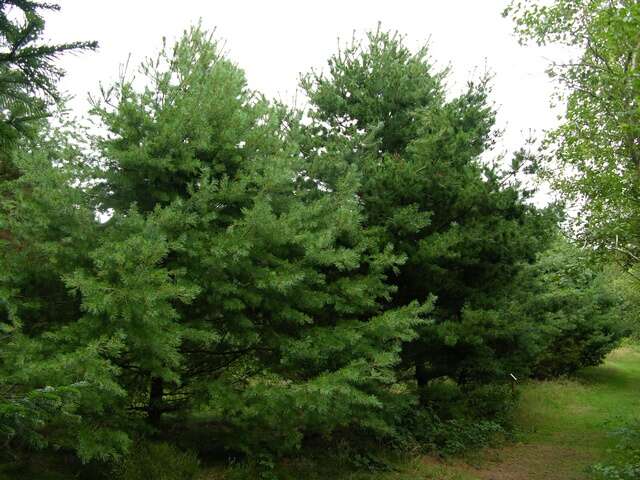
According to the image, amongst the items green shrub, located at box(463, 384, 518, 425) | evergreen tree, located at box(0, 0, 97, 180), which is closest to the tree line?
evergreen tree, located at box(0, 0, 97, 180)

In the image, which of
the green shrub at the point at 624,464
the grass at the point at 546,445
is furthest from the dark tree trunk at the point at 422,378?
the green shrub at the point at 624,464

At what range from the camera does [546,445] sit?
13.7 metres

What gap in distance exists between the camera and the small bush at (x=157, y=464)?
7.20 meters

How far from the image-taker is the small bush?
23.6 ft

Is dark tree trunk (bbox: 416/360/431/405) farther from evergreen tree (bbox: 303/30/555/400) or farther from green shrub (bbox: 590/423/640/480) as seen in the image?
green shrub (bbox: 590/423/640/480)

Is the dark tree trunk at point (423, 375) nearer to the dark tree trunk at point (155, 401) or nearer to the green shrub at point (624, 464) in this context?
the green shrub at point (624, 464)

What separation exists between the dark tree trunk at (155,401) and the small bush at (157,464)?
2.07 feet

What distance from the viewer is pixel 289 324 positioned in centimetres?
888

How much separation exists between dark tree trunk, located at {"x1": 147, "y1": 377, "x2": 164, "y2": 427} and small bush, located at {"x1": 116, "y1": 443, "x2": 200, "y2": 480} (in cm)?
63

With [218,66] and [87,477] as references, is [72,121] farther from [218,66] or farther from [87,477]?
[87,477]

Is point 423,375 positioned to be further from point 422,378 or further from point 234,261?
point 234,261

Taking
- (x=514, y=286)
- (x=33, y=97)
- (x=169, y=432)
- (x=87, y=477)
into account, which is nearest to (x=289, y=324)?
(x=169, y=432)

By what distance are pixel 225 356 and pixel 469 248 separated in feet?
19.6

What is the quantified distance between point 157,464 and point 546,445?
34.8 feet
